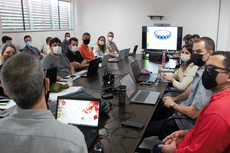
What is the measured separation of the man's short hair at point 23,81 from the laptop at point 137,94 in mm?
1219

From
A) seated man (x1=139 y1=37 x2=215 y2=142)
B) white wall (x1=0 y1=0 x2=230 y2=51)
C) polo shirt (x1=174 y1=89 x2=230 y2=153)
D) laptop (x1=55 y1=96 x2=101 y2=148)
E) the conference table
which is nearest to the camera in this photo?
polo shirt (x1=174 y1=89 x2=230 y2=153)

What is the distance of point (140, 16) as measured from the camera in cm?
705

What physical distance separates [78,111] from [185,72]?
181 centimetres

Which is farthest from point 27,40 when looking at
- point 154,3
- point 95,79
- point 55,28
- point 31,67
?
point 31,67

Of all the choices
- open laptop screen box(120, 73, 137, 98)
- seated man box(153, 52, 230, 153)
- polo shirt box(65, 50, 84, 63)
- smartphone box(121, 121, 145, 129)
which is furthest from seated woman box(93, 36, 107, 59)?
seated man box(153, 52, 230, 153)

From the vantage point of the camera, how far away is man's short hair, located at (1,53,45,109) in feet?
2.59

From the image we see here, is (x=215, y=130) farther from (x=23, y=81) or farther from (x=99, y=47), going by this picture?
(x=99, y=47)

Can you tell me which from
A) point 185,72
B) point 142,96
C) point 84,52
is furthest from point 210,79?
point 84,52

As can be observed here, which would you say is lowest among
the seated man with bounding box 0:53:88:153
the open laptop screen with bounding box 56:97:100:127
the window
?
the open laptop screen with bounding box 56:97:100:127

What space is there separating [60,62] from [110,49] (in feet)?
7.87

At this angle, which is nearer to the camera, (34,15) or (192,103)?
(192,103)

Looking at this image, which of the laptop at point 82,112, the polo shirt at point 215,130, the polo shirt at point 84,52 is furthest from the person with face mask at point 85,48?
the polo shirt at point 215,130

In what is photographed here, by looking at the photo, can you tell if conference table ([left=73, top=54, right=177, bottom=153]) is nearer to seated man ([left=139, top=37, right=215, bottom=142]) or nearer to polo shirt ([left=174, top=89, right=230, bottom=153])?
seated man ([left=139, top=37, right=215, bottom=142])

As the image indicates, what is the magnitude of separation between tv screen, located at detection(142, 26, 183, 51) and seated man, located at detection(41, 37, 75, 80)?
376 centimetres
